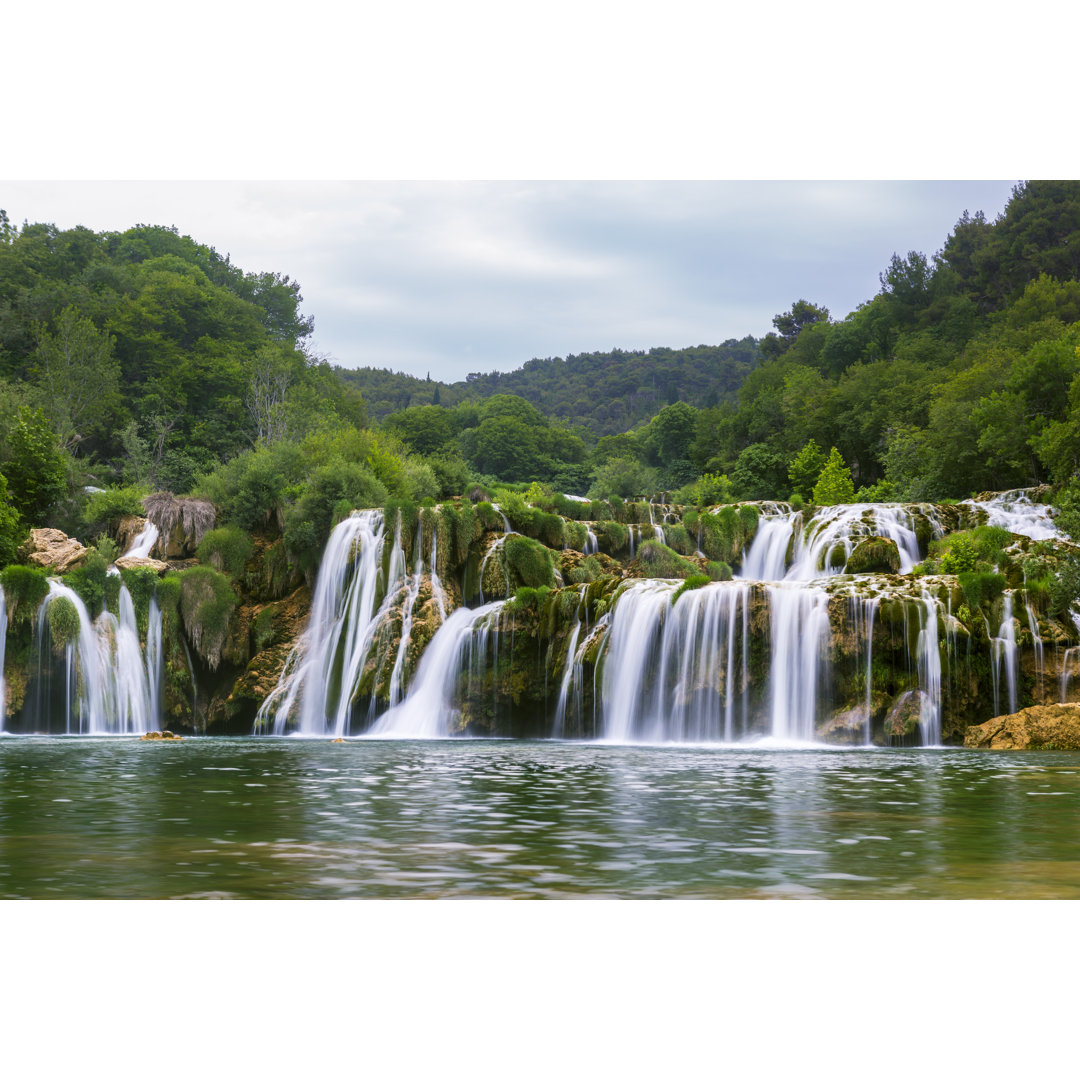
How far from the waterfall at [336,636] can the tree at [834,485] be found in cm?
2565

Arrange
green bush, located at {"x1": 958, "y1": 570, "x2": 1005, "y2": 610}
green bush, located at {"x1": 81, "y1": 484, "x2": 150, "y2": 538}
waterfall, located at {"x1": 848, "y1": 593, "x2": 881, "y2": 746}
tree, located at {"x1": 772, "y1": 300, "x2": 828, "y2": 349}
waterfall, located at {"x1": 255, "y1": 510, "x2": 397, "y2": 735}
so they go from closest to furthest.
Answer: waterfall, located at {"x1": 848, "y1": 593, "x2": 881, "y2": 746} → green bush, located at {"x1": 958, "y1": 570, "x2": 1005, "y2": 610} → waterfall, located at {"x1": 255, "y1": 510, "x2": 397, "y2": 735} → green bush, located at {"x1": 81, "y1": 484, "x2": 150, "y2": 538} → tree, located at {"x1": 772, "y1": 300, "x2": 828, "y2": 349}

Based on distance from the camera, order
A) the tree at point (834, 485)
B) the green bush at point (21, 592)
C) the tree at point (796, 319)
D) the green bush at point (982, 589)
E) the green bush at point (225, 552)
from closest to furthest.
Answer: the green bush at point (982, 589)
the green bush at point (21, 592)
the green bush at point (225, 552)
the tree at point (834, 485)
the tree at point (796, 319)

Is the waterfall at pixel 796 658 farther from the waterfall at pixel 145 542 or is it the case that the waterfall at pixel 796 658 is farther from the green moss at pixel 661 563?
the waterfall at pixel 145 542

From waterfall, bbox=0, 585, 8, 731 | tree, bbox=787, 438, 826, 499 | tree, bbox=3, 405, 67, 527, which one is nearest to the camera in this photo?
waterfall, bbox=0, 585, 8, 731

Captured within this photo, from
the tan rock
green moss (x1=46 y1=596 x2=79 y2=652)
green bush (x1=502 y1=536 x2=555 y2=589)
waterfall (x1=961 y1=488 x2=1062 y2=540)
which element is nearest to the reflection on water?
green moss (x1=46 y1=596 x2=79 y2=652)

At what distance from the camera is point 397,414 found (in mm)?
91625

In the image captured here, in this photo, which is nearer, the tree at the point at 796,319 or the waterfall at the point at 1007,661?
the waterfall at the point at 1007,661

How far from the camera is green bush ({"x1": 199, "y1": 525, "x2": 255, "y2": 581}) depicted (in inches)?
1328

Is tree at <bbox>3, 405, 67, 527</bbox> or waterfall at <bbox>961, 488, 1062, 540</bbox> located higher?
tree at <bbox>3, 405, 67, 527</bbox>

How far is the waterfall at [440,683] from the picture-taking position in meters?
27.8

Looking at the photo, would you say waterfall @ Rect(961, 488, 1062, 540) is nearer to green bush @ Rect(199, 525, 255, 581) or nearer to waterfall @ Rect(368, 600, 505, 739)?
waterfall @ Rect(368, 600, 505, 739)

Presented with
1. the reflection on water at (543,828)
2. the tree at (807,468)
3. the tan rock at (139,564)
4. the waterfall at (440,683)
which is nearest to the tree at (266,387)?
the tan rock at (139,564)

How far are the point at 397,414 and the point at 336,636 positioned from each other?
62.8 metres

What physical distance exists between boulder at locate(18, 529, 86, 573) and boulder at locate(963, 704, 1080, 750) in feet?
89.3
